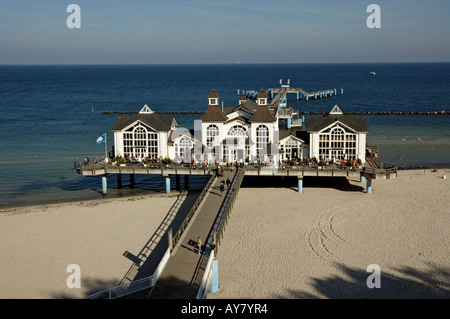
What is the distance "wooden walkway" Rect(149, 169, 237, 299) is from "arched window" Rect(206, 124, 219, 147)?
10331mm

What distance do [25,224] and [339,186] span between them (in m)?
22.2

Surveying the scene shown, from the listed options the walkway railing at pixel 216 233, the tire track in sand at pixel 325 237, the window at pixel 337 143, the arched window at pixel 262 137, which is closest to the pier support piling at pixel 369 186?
the window at pixel 337 143

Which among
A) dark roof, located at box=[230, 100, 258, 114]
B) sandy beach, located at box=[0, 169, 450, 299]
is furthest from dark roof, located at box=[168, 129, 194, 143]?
sandy beach, located at box=[0, 169, 450, 299]

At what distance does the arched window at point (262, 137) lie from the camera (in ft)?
121

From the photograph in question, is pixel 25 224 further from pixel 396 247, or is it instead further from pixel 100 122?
pixel 100 122

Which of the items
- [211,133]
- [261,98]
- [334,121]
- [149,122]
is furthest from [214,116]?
[334,121]

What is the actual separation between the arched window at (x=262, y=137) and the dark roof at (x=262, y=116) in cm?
61

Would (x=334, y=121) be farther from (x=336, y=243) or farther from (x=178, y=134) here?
(x=336, y=243)

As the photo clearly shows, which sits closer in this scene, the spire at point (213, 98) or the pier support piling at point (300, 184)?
the pier support piling at point (300, 184)

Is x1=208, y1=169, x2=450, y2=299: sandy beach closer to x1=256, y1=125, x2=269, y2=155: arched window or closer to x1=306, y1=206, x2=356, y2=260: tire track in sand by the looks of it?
x1=306, y1=206, x2=356, y2=260: tire track in sand

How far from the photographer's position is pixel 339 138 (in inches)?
1443

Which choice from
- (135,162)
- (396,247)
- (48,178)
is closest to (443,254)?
(396,247)

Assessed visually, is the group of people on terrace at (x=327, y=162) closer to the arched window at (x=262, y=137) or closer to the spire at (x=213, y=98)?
the arched window at (x=262, y=137)

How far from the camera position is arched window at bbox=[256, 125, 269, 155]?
36.9 m
